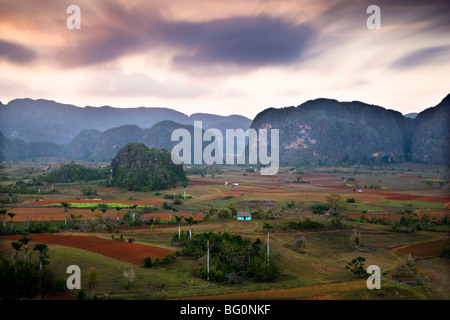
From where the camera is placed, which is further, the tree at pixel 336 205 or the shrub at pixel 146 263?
the tree at pixel 336 205

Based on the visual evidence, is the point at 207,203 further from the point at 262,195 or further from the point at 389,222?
the point at 389,222

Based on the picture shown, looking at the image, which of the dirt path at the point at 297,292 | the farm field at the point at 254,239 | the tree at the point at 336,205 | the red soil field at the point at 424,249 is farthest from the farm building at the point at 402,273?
the tree at the point at 336,205

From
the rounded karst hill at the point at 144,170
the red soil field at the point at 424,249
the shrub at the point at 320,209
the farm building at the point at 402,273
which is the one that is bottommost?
the red soil field at the point at 424,249

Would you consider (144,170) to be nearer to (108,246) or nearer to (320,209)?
(320,209)

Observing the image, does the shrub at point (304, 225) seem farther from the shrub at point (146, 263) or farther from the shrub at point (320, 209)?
the shrub at point (146, 263)

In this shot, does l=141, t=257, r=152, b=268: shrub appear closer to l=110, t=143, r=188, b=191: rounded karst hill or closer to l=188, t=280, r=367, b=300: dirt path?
l=188, t=280, r=367, b=300: dirt path

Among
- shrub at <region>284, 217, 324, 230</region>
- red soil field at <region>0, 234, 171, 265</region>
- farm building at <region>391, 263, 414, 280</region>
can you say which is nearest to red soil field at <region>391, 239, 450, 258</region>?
farm building at <region>391, 263, 414, 280</region>
